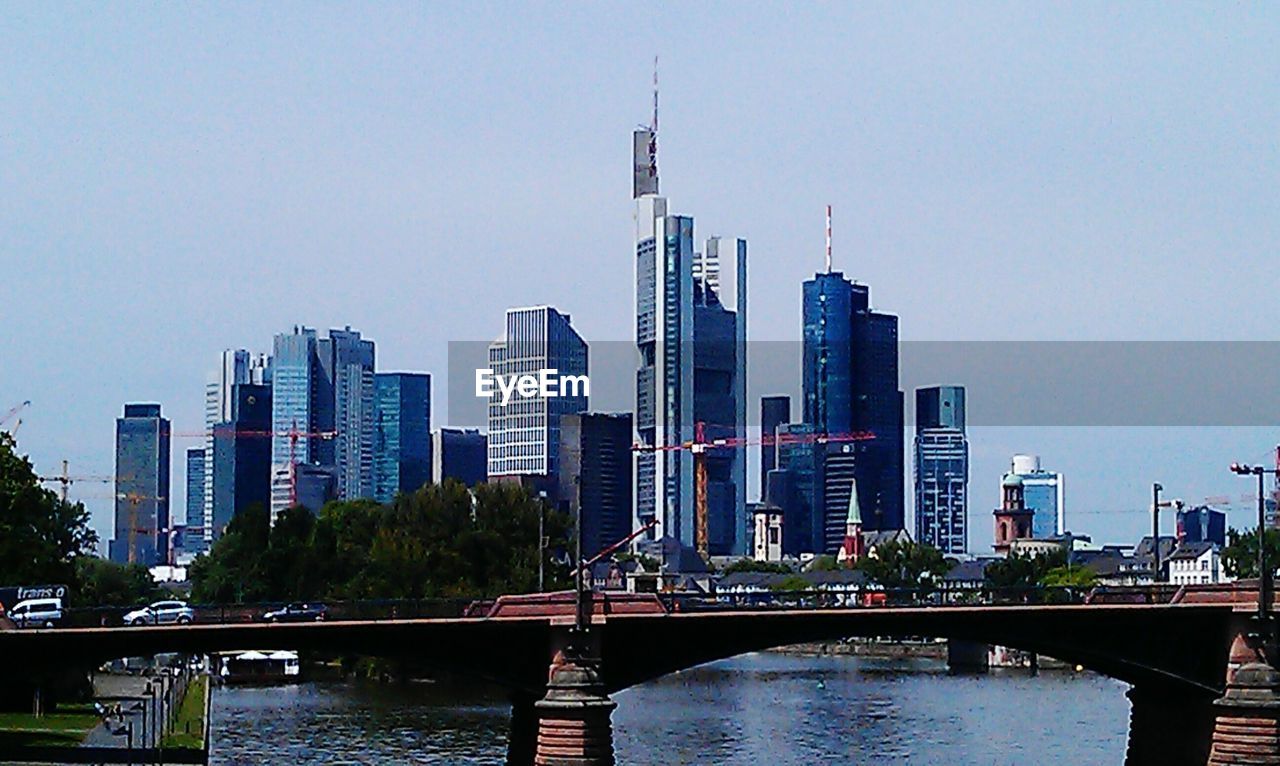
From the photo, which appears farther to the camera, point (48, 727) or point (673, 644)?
point (48, 727)

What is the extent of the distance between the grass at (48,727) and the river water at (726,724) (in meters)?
6.93

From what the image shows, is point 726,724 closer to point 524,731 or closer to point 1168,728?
point 1168,728

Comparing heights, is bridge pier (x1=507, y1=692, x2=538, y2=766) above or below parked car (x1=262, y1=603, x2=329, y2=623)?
below

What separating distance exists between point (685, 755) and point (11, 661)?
125ft

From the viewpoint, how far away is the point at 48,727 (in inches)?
4515

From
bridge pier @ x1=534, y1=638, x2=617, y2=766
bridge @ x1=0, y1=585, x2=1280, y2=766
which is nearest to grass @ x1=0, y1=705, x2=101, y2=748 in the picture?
bridge @ x1=0, y1=585, x2=1280, y2=766

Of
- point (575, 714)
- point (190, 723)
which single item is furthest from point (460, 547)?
point (575, 714)

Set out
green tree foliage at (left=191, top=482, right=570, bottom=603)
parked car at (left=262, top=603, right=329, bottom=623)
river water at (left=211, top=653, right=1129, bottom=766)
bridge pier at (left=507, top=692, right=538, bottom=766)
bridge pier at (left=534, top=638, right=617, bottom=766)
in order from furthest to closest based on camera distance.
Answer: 1. green tree foliage at (left=191, top=482, right=570, bottom=603)
2. river water at (left=211, top=653, right=1129, bottom=766)
3. parked car at (left=262, top=603, right=329, bottom=623)
4. bridge pier at (left=507, top=692, right=538, bottom=766)
5. bridge pier at (left=534, top=638, right=617, bottom=766)

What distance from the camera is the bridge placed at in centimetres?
9088

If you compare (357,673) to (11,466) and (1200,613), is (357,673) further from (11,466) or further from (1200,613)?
(1200,613)

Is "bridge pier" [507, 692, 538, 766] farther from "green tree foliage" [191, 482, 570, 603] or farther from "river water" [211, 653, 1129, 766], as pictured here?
"green tree foliage" [191, 482, 570, 603]

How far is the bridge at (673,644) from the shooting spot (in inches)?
3578

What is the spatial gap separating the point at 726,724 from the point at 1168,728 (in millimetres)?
43938

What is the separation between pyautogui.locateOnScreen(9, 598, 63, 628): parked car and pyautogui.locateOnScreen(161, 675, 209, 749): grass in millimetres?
8298
